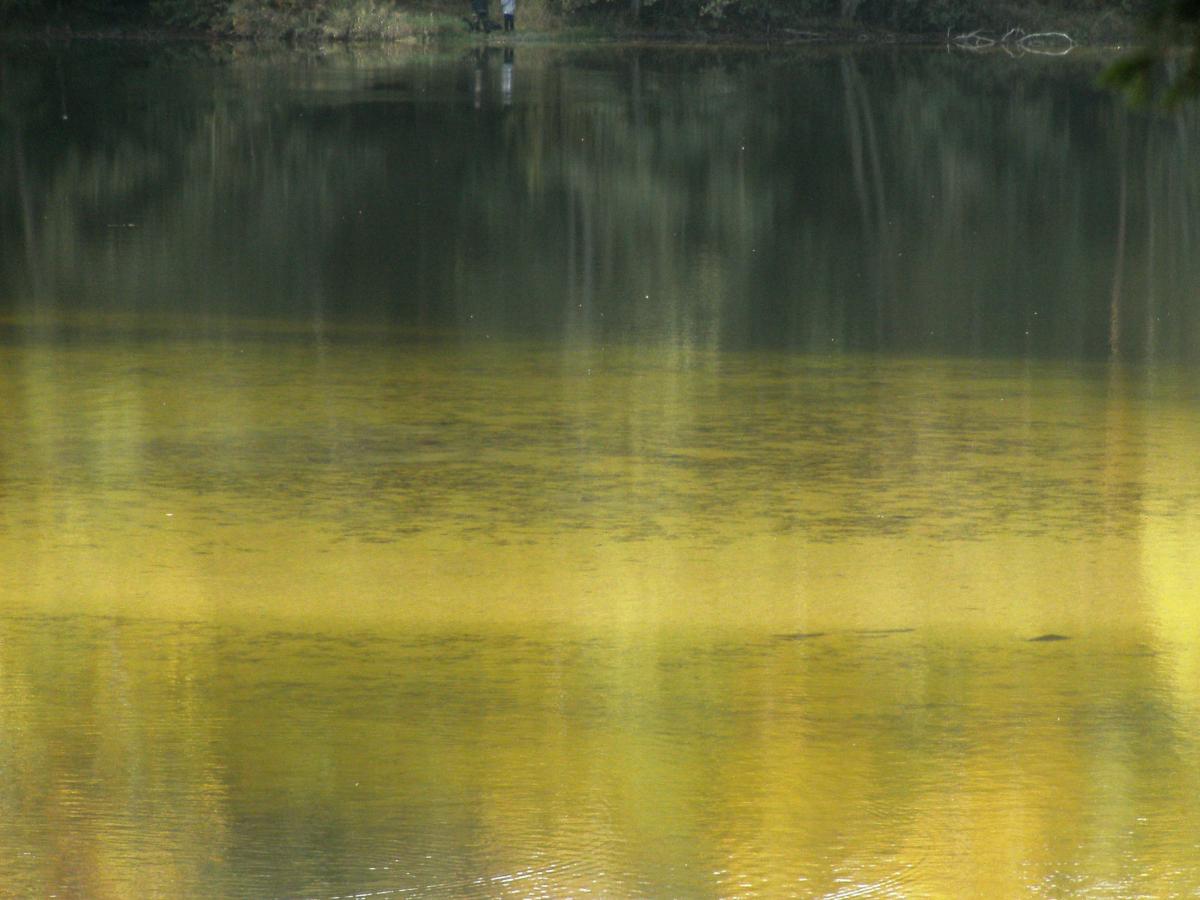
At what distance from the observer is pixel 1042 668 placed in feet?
20.2

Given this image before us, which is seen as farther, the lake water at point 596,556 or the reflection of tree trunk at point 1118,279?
the reflection of tree trunk at point 1118,279

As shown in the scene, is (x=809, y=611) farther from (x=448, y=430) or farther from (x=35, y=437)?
(x=35, y=437)

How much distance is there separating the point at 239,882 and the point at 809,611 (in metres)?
2.46

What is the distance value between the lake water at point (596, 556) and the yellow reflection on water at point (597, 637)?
19mm

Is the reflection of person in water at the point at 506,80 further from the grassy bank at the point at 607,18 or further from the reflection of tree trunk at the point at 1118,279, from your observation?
the reflection of tree trunk at the point at 1118,279

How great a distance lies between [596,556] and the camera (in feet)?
23.9

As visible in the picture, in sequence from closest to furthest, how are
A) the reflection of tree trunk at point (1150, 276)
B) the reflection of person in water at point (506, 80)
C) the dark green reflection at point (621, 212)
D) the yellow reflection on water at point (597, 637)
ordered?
the yellow reflection on water at point (597, 637)
the reflection of tree trunk at point (1150, 276)
the dark green reflection at point (621, 212)
the reflection of person in water at point (506, 80)

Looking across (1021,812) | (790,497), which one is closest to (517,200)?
(790,497)

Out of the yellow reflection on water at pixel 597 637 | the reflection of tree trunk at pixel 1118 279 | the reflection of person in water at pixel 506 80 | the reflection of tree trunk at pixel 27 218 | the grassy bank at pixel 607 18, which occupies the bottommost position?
the yellow reflection on water at pixel 597 637

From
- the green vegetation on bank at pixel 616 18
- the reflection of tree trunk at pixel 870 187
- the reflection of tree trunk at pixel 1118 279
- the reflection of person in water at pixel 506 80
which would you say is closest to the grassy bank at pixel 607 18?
the green vegetation on bank at pixel 616 18

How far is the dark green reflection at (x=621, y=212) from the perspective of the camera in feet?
40.9

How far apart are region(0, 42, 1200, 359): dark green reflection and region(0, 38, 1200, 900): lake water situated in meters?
0.10

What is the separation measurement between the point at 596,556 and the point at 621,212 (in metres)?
9.92

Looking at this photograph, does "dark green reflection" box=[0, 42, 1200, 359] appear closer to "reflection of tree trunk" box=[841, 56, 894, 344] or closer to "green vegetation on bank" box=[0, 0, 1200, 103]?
"reflection of tree trunk" box=[841, 56, 894, 344]
